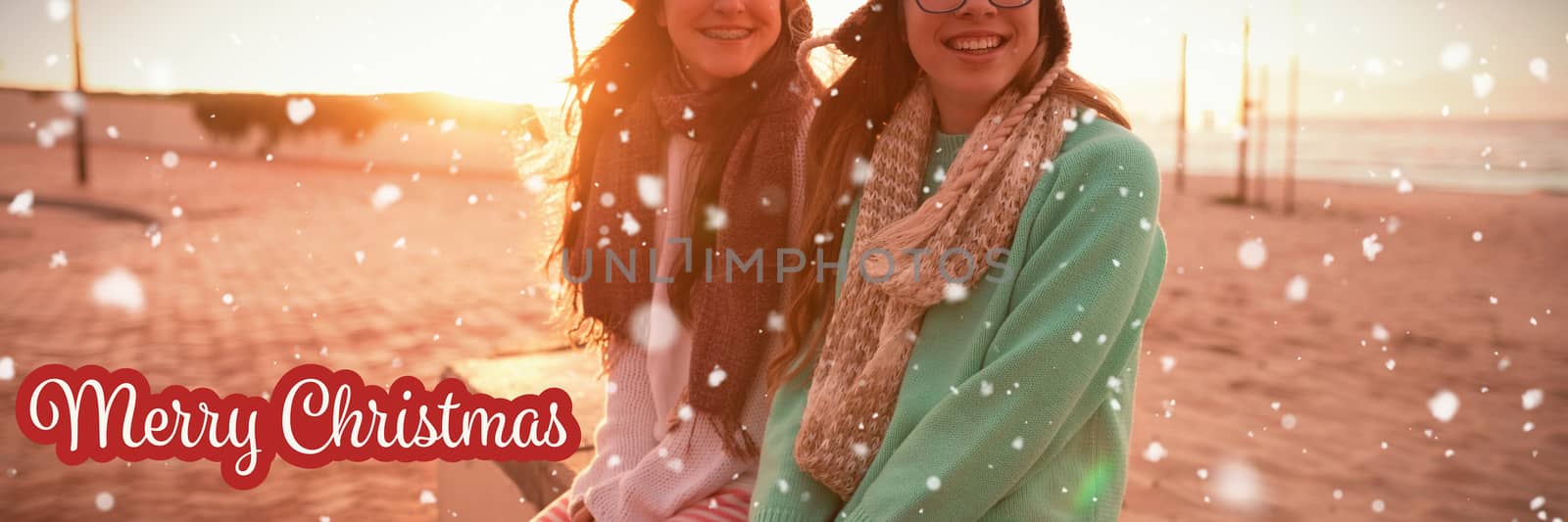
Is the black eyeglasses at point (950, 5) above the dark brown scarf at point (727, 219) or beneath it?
above

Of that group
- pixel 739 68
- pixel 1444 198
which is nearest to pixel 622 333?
pixel 739 68

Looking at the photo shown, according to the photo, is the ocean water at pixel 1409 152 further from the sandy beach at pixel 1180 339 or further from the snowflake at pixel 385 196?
the snowflake at pixel 385 196

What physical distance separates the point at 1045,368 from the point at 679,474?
0.79 m

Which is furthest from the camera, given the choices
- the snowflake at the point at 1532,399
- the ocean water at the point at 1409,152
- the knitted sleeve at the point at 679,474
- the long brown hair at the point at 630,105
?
the ocean water at the point at 1409,152

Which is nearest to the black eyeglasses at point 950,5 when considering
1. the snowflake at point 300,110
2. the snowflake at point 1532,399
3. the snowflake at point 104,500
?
the snowflake at point 104,500

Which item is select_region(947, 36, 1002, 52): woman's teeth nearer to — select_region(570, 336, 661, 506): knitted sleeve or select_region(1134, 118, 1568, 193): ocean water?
select_region(570, 336, 661, 506): knitted sleeve

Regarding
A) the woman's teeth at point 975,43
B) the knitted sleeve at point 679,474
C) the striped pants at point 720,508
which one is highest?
the woman's teeth at point 975,43

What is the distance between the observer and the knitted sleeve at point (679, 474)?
204cm

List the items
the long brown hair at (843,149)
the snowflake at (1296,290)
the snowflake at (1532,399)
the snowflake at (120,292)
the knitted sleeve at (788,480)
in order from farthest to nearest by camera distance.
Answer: the snowflake at (1296,290), the snowflake at (120,292), the snowflake at (1532,399), the long brown hair at (843,149), the knitted sleeve at (788,480)

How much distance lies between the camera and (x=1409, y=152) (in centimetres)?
2959

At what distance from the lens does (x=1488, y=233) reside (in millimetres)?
14219

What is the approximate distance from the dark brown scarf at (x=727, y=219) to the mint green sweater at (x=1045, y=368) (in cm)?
40

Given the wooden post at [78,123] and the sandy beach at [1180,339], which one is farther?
the wooden post at [78,123]

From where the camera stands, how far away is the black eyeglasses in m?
1.69
